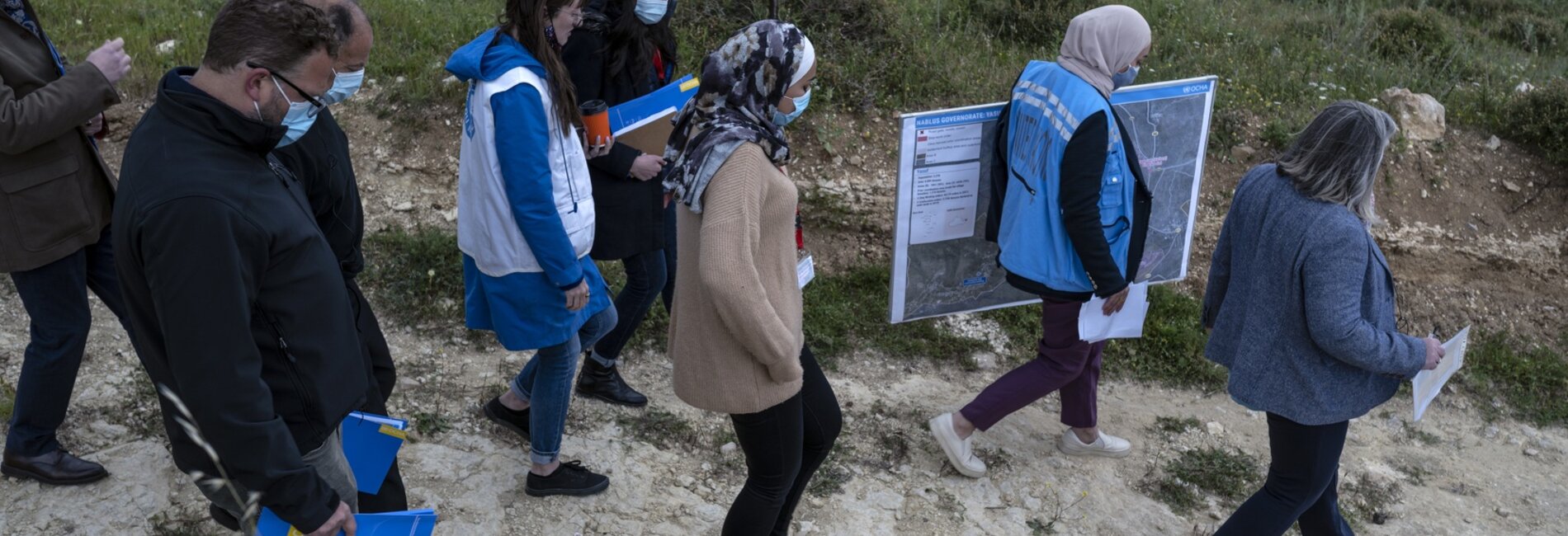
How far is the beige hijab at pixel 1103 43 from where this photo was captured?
3.77 meters

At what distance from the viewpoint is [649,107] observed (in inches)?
155

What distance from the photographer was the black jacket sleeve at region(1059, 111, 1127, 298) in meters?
3.68

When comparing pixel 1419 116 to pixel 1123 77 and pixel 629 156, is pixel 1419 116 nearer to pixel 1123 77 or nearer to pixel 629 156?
pixel 1123 77

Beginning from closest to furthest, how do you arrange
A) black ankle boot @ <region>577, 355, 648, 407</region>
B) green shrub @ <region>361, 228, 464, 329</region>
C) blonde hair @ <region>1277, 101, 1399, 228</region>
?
blonde hair @ <region>1277, 101, 1399, 228</region> < black ankle boot @ <region>577, 355, 648, 407</region> < green shrub @ <region>361, 228, 464, 329</region>

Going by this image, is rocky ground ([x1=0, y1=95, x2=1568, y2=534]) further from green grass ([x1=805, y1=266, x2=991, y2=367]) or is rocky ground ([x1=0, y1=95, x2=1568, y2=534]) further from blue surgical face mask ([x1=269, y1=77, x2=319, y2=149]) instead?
blue surgical face mask ([x1=269, y1=77, x2=319, y2=149])

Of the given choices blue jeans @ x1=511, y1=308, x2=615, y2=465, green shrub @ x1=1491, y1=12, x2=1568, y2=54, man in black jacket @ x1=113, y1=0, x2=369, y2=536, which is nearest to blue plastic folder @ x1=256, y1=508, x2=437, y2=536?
man in black jacket @ x1=113, y1=0, x2=369, y2=536

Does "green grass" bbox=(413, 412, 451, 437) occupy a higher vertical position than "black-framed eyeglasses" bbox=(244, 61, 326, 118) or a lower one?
lower

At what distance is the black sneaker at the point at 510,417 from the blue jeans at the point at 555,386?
41 centimetres

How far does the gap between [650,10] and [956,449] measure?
78.2 inches

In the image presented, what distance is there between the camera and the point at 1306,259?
10.3 feet

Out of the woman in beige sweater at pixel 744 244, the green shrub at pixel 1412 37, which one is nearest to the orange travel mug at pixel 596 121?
the woman in beige sweater at pixel 744 244

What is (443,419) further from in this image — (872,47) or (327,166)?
(872,47)

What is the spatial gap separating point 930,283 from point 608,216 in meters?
1.35

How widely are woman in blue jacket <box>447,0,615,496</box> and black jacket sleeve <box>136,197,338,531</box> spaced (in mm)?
1113
